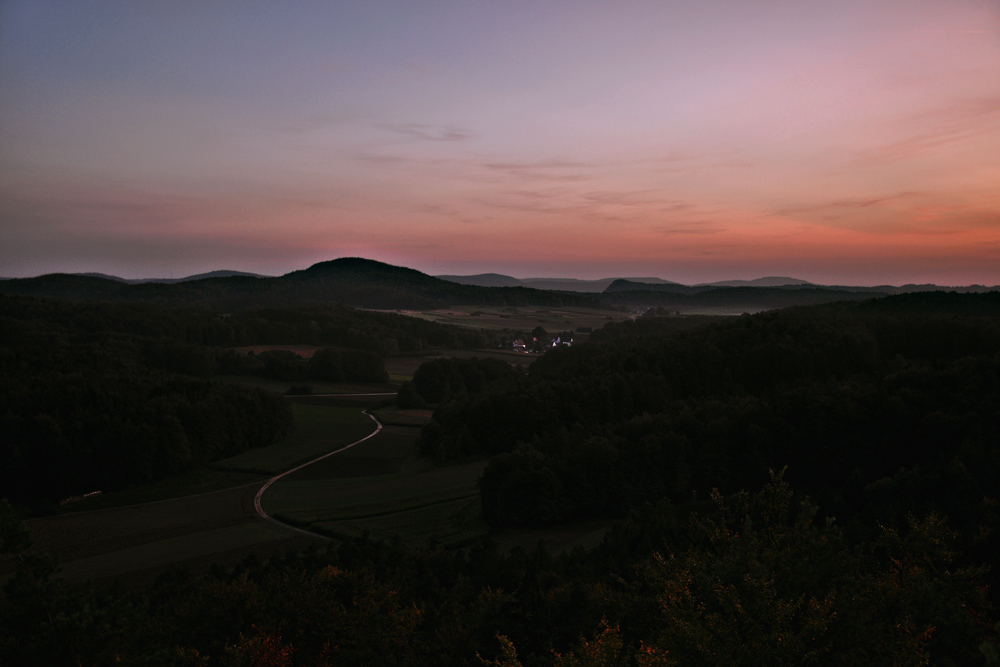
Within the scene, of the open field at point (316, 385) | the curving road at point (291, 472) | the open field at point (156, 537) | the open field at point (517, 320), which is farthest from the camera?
the open field at point (517, 320)

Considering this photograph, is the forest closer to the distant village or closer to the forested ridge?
the forested ridge

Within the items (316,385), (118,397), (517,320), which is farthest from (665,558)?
(517,320)

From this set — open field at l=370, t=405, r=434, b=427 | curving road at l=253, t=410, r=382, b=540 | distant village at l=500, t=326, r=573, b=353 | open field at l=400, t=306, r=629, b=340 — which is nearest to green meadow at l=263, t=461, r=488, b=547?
curving road at l=253, t=410, r=382, b=540

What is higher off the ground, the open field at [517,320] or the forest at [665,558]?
the open field at [517,320]

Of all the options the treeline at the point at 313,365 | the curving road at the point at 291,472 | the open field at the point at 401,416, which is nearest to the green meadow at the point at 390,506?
the curving road at the point at 291,472

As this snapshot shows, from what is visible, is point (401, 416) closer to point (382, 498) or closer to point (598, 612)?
point (382, 498)

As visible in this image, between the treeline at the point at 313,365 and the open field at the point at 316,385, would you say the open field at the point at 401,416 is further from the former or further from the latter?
the treeline at the point at 313,365

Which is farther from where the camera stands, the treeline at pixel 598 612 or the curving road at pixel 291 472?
the curving road at pixel 291 472
